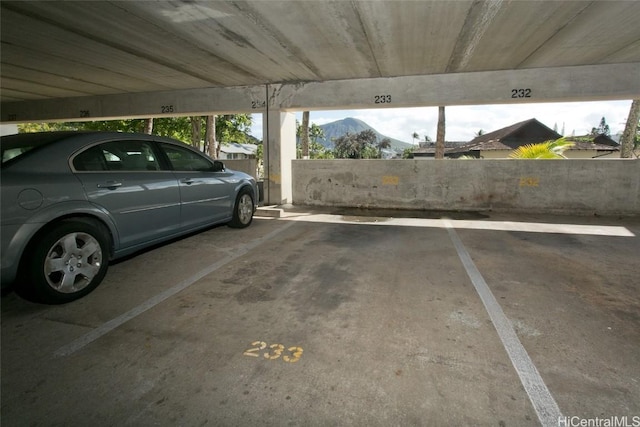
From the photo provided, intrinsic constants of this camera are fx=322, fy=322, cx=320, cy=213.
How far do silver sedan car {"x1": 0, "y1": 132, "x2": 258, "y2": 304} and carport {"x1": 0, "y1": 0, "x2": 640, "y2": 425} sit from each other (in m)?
0.36

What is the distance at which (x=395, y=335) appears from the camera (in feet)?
8.45

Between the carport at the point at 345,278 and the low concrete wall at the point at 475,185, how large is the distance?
0.65 metres

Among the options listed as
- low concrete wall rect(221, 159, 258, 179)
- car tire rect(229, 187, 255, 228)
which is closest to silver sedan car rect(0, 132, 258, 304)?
car tire rect(229, 187, 255, 228)

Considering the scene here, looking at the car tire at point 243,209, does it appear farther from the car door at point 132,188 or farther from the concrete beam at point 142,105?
the concrete beam at point 142,105

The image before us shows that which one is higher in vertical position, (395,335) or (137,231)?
(137,231)

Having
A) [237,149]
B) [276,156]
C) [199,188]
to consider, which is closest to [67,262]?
[199,188]

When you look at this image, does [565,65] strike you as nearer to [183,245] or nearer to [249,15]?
[249,15]

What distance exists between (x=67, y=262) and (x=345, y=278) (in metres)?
2.80

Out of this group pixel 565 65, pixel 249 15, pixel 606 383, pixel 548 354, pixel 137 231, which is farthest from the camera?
pixel 565 65

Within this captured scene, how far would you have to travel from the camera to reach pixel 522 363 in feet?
7.28

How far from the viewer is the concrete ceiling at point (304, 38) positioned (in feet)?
15.6

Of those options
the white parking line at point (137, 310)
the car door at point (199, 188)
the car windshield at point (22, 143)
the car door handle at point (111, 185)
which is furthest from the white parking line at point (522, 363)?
the car windshield at point (22, 143)

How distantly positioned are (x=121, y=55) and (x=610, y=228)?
10.8 meters

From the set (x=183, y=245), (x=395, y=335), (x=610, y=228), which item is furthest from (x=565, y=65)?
(x=183, y=245)
